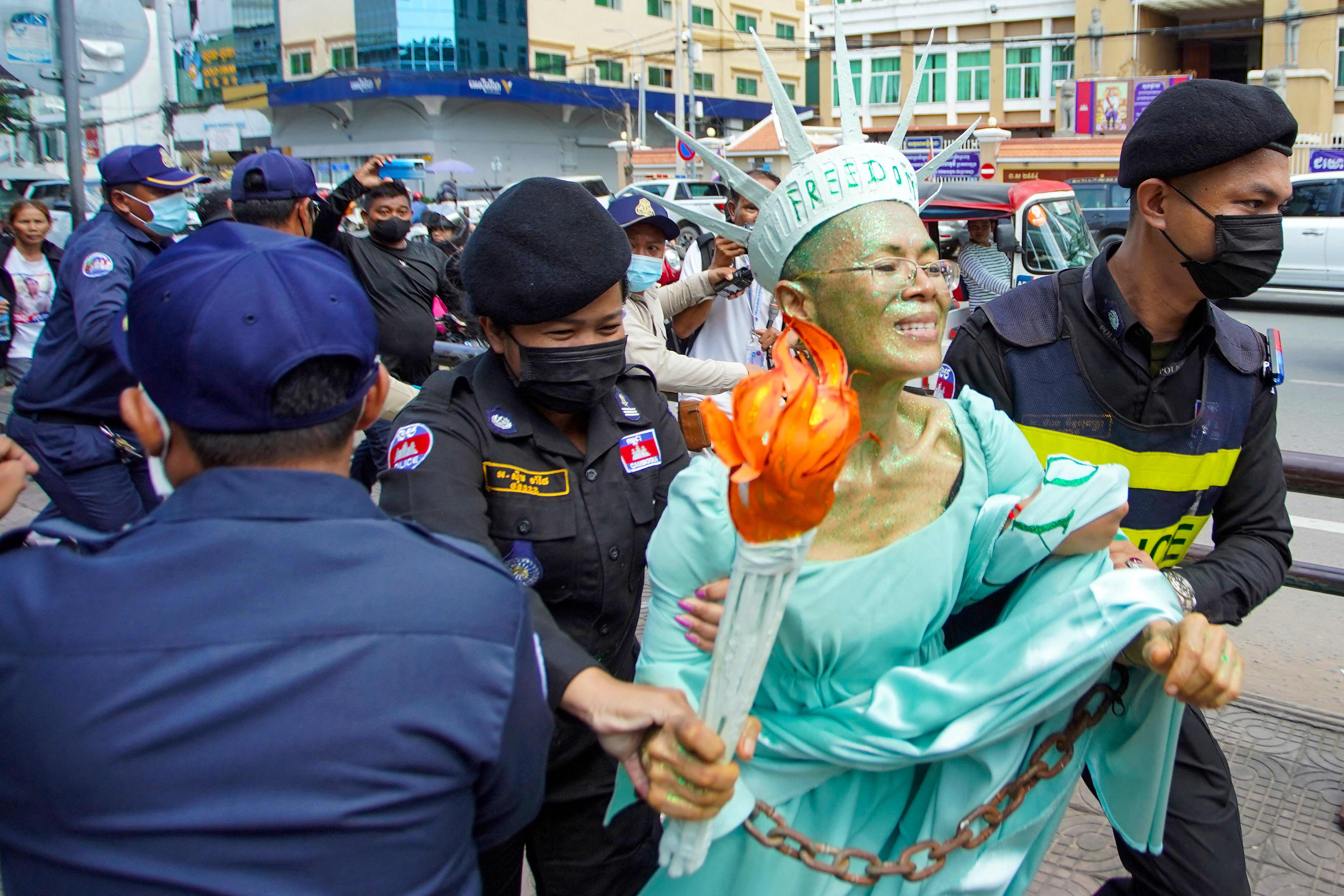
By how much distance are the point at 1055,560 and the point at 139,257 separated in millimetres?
3608

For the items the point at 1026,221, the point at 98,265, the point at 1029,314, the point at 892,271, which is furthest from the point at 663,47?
the point at 892,271

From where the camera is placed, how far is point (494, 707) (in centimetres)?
124

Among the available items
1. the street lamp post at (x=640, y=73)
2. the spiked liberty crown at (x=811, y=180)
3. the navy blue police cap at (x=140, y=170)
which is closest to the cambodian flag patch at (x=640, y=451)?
the spiked liberty crown at (x=811, y=180)

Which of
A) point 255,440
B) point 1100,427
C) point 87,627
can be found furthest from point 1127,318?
point 87,627

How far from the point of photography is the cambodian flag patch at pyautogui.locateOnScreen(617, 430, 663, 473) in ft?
7.50

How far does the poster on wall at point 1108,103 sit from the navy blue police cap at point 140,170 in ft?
98.9

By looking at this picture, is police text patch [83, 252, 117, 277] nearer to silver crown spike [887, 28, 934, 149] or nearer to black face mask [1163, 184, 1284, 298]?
silver crown spike [887, 28, 934, 149]

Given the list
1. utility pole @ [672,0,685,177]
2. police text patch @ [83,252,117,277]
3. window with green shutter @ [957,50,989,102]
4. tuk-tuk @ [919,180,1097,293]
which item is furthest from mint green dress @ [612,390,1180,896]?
window with green shutter @ [957,50,989,102]

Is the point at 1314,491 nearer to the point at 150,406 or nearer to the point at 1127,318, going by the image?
the point at 1127,318

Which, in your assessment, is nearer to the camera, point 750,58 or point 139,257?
point 139,257

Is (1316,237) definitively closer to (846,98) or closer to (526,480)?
(846,98)

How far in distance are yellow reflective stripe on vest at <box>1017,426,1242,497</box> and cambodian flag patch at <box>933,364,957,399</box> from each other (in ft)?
0.71

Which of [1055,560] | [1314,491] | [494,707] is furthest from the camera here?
→ [1314,491]

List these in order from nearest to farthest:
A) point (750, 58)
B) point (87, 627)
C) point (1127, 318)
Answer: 1. point (87, 627)
2. point (1127, 318)
3. point (750, 58)
